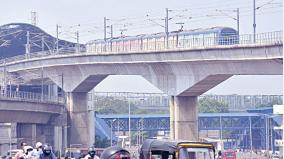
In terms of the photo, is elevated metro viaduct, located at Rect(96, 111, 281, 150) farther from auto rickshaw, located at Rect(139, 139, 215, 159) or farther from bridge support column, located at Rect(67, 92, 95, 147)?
auto rickshaw, located at Rect(139, 139, 215, 159)

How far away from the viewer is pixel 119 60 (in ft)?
274

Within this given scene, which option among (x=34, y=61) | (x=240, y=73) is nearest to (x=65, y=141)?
(x=34, y=61)

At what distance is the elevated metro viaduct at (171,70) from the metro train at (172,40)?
2.03 metres

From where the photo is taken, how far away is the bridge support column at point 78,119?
97312 millimetres

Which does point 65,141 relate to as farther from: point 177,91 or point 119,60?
point 177,91

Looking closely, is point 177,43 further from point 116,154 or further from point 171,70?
point 116,154

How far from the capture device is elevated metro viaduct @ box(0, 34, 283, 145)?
67062mm

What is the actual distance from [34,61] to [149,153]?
73281mm

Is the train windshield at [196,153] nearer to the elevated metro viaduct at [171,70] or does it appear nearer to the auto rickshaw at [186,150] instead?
the auto rickshaw at [186,150]

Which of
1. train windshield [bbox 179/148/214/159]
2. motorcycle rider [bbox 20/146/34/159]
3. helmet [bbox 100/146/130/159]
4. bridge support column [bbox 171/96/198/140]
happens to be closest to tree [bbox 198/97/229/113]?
bridge support column [bbox 171/96/198/140]

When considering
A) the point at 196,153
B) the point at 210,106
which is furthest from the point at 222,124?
the point at 196,153

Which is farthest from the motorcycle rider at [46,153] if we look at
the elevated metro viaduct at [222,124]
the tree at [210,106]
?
the tree at [210,106]

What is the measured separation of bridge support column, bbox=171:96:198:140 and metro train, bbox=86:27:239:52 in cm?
549

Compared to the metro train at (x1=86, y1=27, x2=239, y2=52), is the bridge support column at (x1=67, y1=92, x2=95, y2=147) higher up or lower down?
lower down
